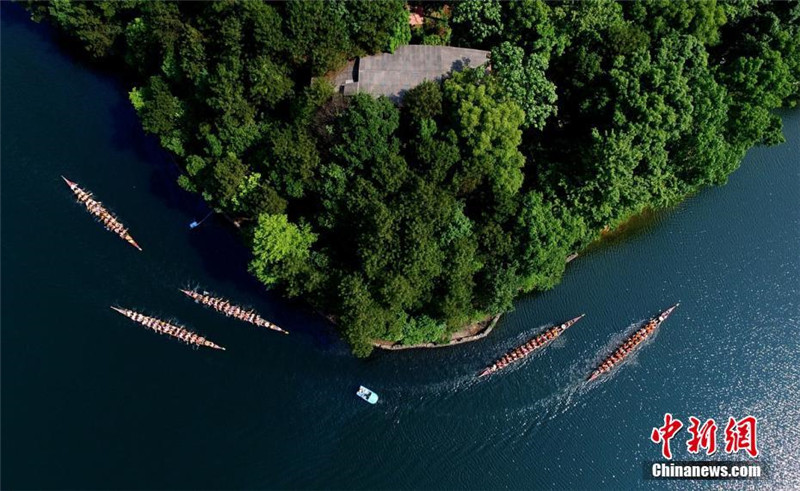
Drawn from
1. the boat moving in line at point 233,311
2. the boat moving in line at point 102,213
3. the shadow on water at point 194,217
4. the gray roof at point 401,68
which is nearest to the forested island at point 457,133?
the gray roof at point 401,68

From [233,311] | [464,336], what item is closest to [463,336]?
[464,336]

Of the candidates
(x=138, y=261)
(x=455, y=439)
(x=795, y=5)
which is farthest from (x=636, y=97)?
(x=138, y=261)

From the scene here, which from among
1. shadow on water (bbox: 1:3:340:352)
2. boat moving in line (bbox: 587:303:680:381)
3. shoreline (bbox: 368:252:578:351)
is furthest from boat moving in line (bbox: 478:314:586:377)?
shadow on water (bbox: 1:3:340:352)

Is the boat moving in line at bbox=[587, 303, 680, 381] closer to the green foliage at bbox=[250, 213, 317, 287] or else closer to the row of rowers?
the green foliage at bbox=[250, 213, 317, 287]

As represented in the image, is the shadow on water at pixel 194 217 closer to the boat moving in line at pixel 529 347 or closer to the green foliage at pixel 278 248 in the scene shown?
the green foliage at pixel 278 248

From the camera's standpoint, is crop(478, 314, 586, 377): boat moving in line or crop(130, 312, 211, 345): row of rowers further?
crop(130, 312, 211, 345): row of rowers

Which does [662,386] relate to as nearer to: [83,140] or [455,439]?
[455,439]
